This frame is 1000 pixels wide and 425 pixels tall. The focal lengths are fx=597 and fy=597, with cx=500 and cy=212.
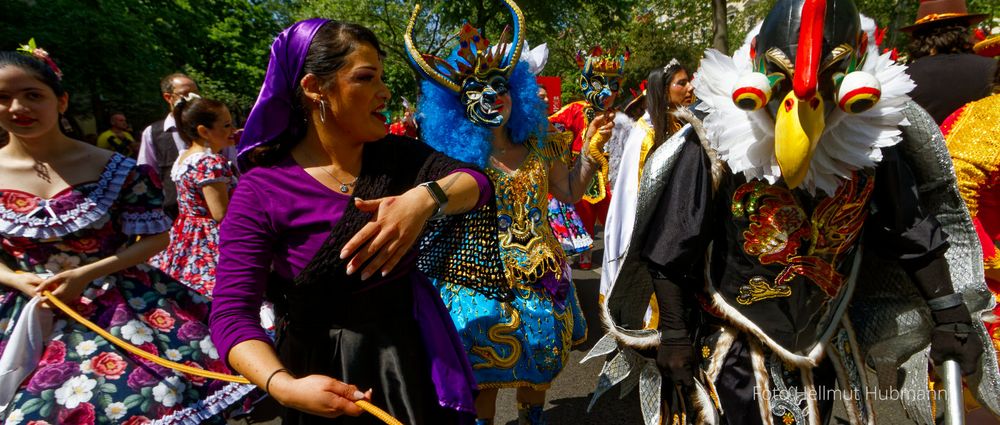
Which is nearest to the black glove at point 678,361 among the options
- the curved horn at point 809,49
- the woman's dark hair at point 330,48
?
the curved horn at point 809,49

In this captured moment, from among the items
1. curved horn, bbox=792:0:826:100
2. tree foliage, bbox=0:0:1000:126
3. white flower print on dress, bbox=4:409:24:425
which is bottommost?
white flower print on dress, bbox=4:409:24:425

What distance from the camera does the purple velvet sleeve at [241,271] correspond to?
4.70ft

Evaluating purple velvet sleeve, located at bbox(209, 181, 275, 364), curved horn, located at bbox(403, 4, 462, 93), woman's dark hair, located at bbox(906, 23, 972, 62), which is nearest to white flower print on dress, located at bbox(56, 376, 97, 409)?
purple velvet sleeve, located at bbox(209, 181, 275, 364)

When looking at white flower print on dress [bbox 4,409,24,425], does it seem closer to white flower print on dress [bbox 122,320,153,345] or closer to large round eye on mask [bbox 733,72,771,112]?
white flower print on dress [bbox 122,320,153,345]

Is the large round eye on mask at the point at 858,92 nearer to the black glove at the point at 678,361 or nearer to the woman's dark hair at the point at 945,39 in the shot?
the black glove at the point at 678,361

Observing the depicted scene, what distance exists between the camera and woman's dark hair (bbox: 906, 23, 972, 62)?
3.23m

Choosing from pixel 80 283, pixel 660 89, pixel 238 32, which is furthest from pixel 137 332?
pixel 238 32

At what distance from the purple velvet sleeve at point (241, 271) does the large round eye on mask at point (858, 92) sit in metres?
1.53

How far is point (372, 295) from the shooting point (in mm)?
1671

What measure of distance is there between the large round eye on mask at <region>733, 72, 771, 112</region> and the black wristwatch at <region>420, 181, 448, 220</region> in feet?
2.70

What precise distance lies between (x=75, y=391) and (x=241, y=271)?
42.1 inches

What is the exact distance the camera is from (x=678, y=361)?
188 cm

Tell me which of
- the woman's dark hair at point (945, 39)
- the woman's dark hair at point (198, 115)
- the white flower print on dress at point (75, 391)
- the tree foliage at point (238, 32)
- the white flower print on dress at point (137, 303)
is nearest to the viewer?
the white flower print on dress at point (75, 391)

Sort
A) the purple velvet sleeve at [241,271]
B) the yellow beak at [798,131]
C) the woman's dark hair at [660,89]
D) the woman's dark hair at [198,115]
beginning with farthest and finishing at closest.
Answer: the woman's dark hair at [660,89], the woman's dark hair at [198,115], the yellow beak at [798,131], the purple velvet sleeve at [241,271]
